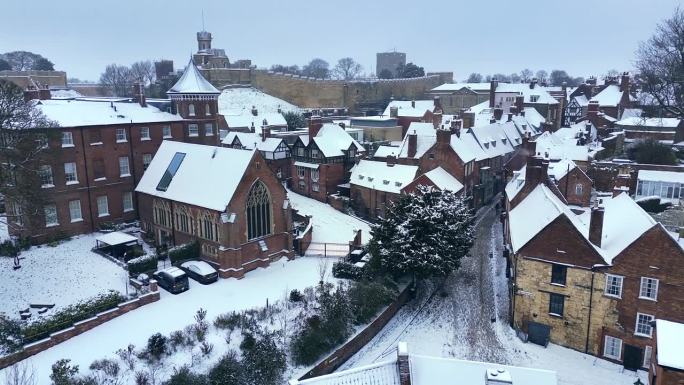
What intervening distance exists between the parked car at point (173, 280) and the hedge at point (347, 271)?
9.21 meters

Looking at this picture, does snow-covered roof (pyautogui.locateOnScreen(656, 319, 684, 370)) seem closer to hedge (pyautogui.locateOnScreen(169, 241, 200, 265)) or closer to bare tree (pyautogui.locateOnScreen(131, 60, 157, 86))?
hedge (pyautogui.locateOnScreen(169, 241, 200, 265))

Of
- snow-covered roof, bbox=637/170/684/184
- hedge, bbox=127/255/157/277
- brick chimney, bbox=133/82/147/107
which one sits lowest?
hedge, bbox=127/255/157/277

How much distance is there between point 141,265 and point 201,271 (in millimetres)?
3629

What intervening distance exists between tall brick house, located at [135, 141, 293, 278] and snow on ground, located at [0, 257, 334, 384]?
4.99ft

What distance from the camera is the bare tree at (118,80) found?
4217 inches

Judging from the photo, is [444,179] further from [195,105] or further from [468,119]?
[195,105]

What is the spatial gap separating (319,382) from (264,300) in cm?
1150

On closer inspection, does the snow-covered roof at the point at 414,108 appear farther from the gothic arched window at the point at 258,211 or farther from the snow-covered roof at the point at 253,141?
the gothic arched window at the point at 258,211

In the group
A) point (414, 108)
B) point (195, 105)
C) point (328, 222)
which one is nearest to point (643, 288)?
point (328, 222)

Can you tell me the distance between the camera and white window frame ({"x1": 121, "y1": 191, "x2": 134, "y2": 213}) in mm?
39281

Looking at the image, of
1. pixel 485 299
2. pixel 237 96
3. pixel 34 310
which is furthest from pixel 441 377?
pixel 237 96

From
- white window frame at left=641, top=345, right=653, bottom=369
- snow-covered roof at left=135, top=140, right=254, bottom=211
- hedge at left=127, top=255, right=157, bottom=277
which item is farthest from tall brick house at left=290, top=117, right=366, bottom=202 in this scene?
white window frame at left=641, top=345, right=653, bottom=369

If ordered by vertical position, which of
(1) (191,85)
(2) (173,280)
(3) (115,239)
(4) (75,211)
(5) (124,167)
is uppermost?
(1) (191,85)

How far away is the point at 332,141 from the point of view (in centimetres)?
5122
